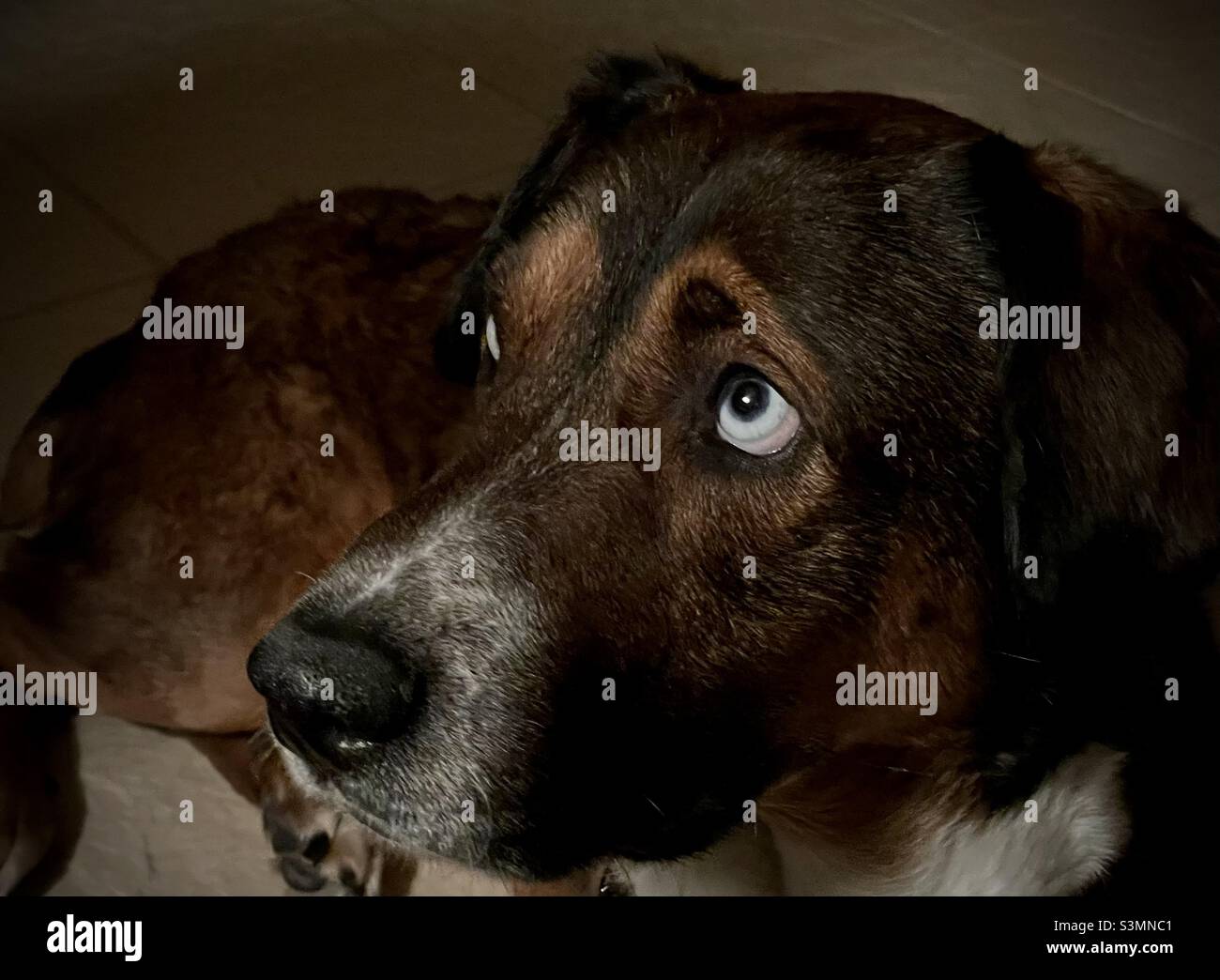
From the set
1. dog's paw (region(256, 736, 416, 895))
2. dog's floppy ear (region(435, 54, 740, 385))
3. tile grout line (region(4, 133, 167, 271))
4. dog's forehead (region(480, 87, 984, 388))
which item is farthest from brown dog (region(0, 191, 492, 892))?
tile grout line (region(4, 133, 167, 271))

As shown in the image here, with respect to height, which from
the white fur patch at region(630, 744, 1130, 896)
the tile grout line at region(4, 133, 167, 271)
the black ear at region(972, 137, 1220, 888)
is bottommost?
the white fur patch at region(630, 744, 1130, 896)

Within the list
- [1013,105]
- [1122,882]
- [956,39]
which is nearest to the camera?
[1122,882]

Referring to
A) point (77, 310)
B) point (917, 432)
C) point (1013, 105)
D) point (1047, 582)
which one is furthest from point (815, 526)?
point (1013, 105)

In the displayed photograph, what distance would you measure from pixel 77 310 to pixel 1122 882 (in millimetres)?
2928

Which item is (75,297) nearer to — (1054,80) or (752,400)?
(752,400)

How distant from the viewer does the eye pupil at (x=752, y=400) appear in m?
1.49

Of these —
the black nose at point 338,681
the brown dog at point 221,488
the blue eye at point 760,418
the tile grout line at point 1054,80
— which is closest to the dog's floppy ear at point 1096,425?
the blue eye at point 760,418

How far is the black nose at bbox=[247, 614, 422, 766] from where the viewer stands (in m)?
1.37

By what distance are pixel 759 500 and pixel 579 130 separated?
0.84 metres

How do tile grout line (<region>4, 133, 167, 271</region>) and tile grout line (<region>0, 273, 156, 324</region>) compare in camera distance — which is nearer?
tile grout line (<region>0, 273, 156, 324</region>)

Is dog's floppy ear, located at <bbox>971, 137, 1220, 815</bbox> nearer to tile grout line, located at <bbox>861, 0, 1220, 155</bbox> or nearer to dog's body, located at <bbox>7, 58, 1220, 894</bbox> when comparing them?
dog's body, located at <bbox>7, 58, 1220, 894</bbox>

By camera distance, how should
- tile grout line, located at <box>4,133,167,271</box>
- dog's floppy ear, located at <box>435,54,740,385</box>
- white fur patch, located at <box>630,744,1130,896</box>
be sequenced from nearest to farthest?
white fur patch, located at <box>630,744,1130,896</box> < dog's floppy ear, located at <box>435,54,740,385</box> < tile grout line, located at <box>4,133,167,271</box>
